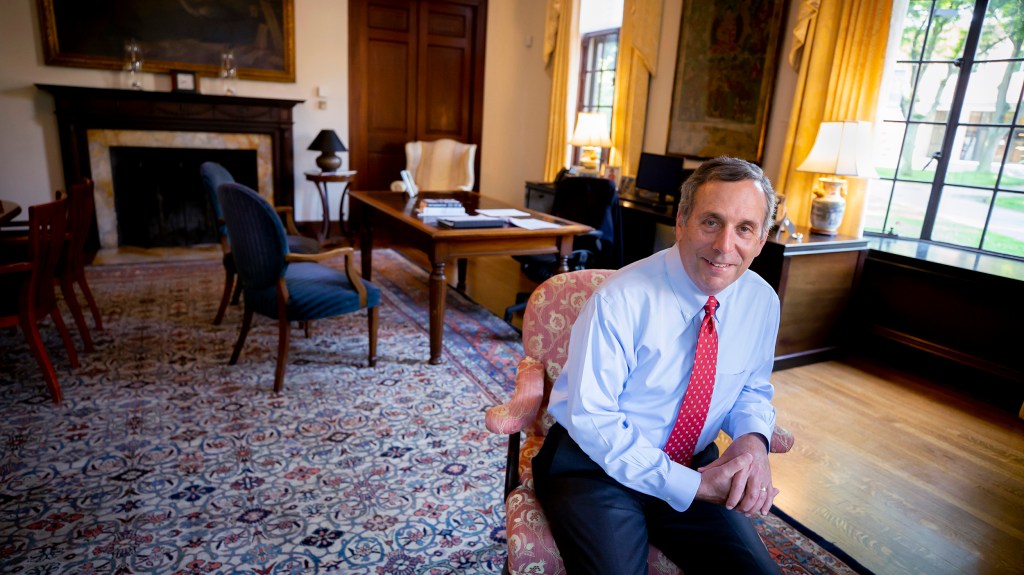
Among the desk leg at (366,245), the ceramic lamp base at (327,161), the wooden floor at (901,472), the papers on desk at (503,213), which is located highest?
the ceramic lamp base at (327,161)

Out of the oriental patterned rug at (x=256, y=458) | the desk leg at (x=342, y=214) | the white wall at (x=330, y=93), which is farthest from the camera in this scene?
the desk leg at (x=342, y=214)

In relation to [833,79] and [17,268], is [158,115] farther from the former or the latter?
[833,79]

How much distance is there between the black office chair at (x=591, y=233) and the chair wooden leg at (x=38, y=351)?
2.34 meters

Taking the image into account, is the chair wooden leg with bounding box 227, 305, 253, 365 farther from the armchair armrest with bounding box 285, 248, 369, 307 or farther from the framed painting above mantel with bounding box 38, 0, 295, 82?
the framed painting above mantel with bounding box 38, 0, 295, 82

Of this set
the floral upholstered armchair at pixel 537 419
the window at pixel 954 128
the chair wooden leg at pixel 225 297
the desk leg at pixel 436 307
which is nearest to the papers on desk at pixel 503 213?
the desk leg at pixel 436 307

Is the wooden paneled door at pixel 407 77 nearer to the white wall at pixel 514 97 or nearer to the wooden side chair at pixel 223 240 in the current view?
the white wall at pixel 514 97

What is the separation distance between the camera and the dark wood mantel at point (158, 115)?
203 inches

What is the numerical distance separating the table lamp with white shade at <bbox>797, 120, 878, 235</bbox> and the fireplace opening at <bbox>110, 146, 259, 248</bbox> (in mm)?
5025

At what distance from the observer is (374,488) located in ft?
7.00

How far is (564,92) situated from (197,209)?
378 centimetres

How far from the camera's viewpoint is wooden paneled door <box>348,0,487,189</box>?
6.55m

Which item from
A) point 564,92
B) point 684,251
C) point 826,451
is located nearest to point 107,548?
point 684,251

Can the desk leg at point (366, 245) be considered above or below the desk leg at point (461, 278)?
above

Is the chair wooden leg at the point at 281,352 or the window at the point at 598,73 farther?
the window at the point at 598,73
